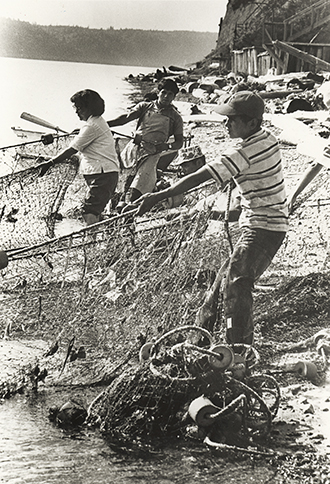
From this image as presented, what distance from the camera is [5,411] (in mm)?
3713

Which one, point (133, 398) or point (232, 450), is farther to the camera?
point (133, 398)

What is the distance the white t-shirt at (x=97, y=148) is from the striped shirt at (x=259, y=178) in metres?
2.17

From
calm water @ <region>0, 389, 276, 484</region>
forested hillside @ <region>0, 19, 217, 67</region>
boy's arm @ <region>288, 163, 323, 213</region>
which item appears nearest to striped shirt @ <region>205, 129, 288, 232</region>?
boy's arm @ <region>288, 163, 323, 213</region>

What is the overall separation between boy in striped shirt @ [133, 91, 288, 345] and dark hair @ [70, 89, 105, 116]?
2.17 m

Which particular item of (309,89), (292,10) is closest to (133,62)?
(292,10)

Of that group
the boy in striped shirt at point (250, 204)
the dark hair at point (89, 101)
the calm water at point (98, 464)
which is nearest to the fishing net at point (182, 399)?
the calm water at point (98, 464)

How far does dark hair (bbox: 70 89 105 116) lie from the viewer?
17.8 ft

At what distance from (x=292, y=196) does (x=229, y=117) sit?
2.89ft

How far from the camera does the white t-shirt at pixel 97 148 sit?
543 centimetres

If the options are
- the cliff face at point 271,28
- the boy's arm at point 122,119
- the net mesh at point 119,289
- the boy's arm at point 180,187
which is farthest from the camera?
the cliff face at point 271,28

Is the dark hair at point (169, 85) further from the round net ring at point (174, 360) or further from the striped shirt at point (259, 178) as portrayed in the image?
the round net ring at point (174, 360)

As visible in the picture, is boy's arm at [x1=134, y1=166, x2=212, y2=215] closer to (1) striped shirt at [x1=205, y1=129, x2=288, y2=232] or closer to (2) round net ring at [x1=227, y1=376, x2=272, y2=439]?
(1) striped shirt at [x1=205, y1=129, x2=288, y2=232]

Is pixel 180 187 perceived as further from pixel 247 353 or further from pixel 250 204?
pixel 247 353

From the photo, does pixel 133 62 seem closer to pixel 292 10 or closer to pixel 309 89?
pixel 292 10
